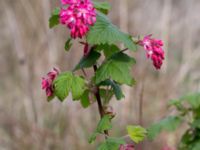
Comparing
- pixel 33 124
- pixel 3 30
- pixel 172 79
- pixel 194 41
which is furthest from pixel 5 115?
pixel 194 41

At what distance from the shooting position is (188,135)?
207cm

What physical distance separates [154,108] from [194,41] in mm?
2183

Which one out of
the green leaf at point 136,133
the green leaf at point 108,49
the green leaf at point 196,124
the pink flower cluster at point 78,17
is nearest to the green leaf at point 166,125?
the green leaf at point 196,124

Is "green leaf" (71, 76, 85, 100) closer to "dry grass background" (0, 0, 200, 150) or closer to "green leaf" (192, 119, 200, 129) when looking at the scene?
"green leaf" (192, 119, 200, 129)

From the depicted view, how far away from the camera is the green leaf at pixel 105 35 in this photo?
1.43 m

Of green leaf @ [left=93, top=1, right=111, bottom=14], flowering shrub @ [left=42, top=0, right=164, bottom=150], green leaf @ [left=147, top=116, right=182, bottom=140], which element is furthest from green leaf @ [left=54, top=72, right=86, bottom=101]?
green leaf @ [left=147, top=116, right=182, bottom=140]

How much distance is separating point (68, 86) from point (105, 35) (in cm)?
16

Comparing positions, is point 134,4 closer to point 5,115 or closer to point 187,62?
point 187,62

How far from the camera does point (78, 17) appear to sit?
1.36 meters

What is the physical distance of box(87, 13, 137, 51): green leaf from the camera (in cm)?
143

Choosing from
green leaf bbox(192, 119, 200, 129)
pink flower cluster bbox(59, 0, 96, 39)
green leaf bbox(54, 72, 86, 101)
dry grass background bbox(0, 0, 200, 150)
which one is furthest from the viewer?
dry grass background bbox(0, 0, 200, 150)

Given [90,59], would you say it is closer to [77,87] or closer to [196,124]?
[77,87]

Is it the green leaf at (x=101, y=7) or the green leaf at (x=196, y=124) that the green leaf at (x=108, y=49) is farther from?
the green leaf at (x=196, y=124)

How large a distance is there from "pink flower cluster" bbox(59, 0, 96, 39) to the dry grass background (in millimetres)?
2073
